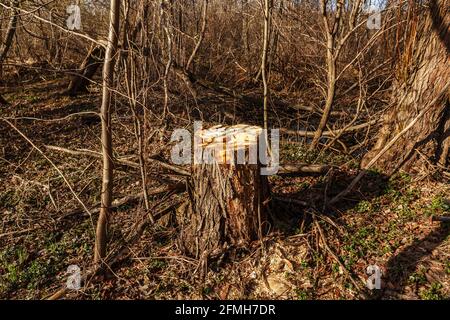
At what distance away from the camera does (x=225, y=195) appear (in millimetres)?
2934

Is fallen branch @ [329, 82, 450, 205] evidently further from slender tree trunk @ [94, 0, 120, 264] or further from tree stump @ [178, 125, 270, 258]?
slender tree trunk @ [94, 0, 120, 264]

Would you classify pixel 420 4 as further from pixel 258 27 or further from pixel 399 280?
pixel 258 27

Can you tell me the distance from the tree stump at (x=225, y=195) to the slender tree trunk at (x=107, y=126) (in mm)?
633

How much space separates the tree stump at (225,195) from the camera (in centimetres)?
288

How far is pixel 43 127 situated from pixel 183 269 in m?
3.65

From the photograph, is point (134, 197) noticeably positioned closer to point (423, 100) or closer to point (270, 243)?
point (270, 243)

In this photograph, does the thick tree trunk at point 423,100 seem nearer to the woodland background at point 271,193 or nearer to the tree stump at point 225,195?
the woodland background at point 271,193

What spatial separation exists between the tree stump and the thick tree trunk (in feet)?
4.96

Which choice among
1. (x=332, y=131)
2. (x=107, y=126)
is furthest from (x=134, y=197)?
(x=332, y=131)

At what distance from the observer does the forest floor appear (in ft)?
9.31

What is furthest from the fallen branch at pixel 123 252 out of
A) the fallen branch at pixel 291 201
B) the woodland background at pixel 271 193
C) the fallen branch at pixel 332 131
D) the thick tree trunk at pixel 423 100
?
the thick tree trunk at pixel 423 100

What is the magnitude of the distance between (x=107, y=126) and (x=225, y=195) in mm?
1009

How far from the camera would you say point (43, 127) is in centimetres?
552
